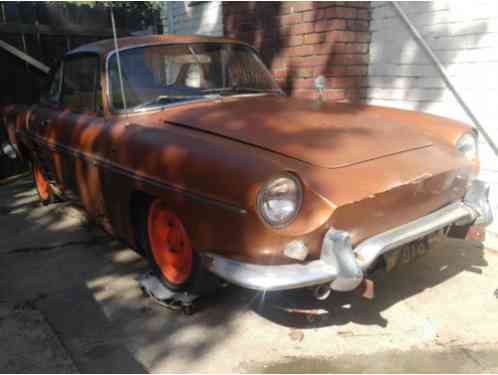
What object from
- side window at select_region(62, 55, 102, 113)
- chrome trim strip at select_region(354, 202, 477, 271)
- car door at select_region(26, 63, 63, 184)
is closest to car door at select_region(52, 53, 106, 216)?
side window at select_region(62, 55, 102, 113)

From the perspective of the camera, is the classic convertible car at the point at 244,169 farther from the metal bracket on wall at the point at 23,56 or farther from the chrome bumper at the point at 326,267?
the metal bracket on wall at the point at 23,56

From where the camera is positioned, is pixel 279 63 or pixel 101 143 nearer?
pixel 101 143

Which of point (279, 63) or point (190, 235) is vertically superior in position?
point (279, 63)

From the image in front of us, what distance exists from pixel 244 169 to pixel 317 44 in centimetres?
324

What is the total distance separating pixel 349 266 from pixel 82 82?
265cm

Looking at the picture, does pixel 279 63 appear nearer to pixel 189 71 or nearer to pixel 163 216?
pixel 189 71

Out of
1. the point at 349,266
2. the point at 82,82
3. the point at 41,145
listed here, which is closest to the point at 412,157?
the point at 349,266

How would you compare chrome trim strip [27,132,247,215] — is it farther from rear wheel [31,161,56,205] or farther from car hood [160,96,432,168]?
rear wheel [31,161,56,205]

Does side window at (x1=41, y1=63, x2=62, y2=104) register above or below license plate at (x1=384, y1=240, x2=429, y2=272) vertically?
above

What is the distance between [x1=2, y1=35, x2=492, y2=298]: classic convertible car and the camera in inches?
84.3

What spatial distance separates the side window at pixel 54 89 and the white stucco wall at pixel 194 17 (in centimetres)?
306

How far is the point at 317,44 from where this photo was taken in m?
4.93

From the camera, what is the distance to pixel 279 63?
17.9 feet

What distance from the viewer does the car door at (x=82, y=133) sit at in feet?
10.5
